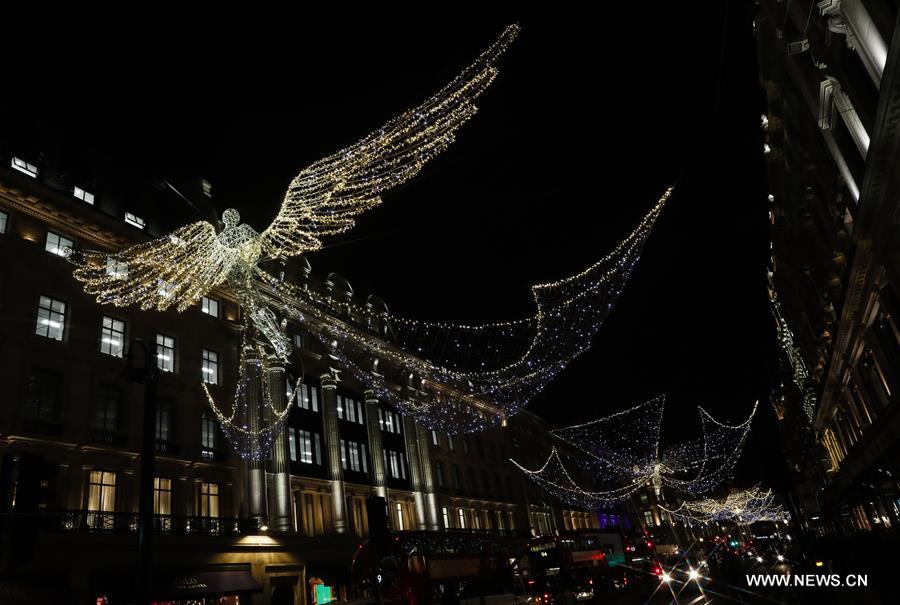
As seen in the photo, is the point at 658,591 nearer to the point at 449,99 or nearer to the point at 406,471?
the point at 406,471

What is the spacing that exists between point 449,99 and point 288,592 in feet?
30.1

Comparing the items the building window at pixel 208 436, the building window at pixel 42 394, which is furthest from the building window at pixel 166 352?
the building window at pixel 42 394

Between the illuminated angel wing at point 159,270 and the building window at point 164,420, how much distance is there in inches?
176

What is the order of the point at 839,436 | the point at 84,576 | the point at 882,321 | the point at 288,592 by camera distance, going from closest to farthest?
the point at 288,592 < the point at 882,321 < the point at 84,576 < the point at 839,436

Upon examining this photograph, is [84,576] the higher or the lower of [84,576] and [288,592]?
the higher

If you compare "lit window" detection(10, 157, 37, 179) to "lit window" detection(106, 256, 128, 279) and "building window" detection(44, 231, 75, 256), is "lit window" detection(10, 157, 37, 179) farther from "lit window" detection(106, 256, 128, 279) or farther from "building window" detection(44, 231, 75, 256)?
"lit window" detection(106, 256, 128, 279)

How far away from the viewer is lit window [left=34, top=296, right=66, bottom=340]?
2339 cm

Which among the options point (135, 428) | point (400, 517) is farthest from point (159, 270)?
point (400, 517)

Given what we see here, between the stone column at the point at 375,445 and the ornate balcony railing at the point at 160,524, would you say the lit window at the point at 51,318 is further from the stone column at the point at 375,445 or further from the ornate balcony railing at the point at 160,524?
the stone column at the point at 375,445

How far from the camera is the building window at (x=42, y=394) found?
21984mm

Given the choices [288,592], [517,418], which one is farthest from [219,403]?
[517,418]

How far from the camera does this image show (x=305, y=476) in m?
33.0

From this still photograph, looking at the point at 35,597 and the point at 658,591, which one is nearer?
the point at 35,597

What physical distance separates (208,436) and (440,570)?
1331 cm
